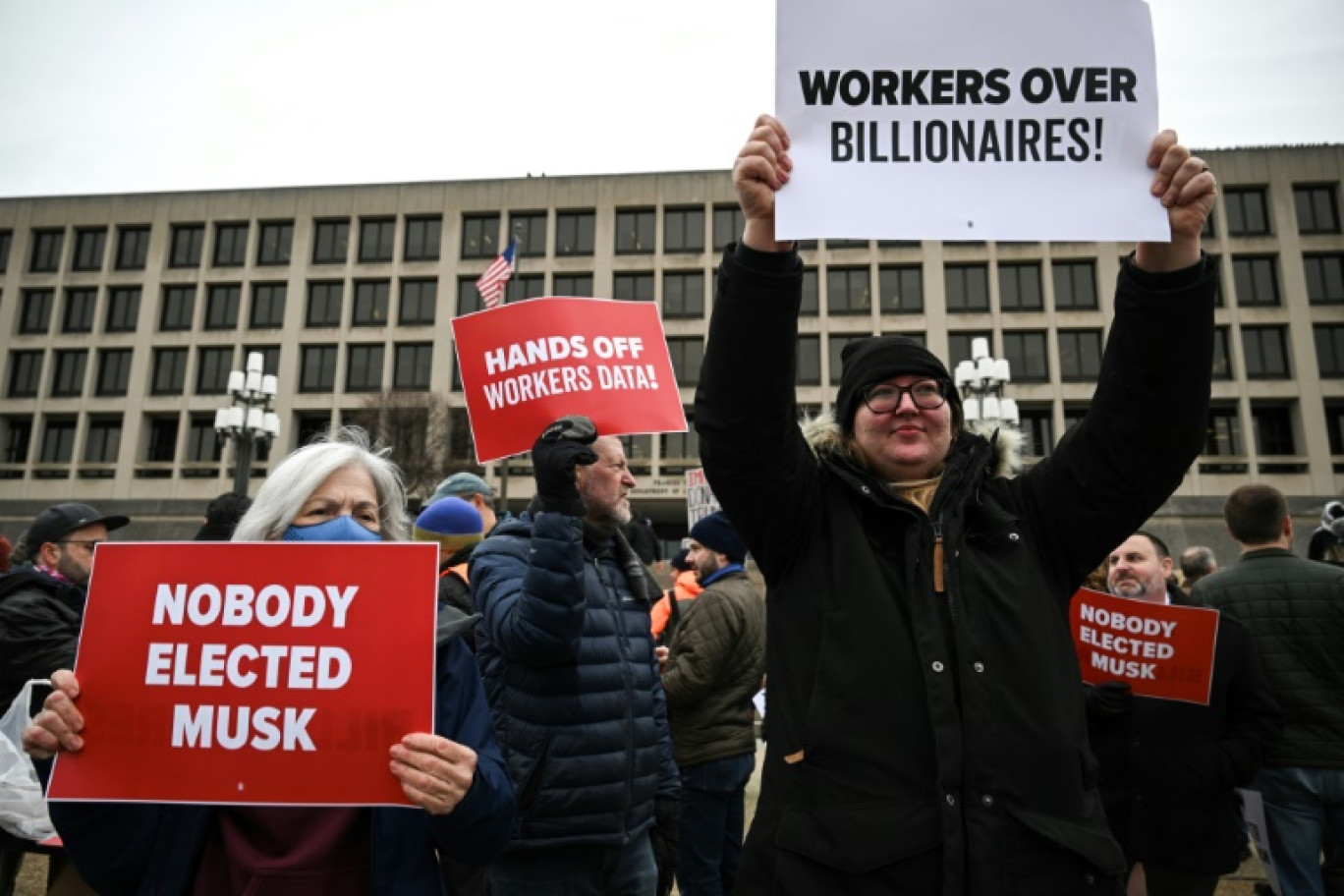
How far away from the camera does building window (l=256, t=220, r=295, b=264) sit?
43.2 metres

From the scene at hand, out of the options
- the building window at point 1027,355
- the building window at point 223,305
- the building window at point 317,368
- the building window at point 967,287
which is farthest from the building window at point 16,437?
the building window at point 1027,355

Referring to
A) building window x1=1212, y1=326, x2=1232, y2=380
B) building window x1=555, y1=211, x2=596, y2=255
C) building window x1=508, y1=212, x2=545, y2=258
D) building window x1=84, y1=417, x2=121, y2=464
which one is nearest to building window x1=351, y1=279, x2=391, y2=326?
building window x1=508, y1=212, x2=545, y2=258

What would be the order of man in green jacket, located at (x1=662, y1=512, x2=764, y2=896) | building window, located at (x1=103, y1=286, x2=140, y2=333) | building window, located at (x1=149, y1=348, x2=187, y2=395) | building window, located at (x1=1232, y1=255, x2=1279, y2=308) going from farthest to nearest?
building window, located at (x1=103, y1=286, x2=140, y2=333) → building window, located at (x1=149, y1=348, x2=187, y2=395) → building window, located at (x1=1232, y1=255, x2=1279, y2=308) → man in green jacket, located at (x1=662, y1=512, x2=764, y2=896)

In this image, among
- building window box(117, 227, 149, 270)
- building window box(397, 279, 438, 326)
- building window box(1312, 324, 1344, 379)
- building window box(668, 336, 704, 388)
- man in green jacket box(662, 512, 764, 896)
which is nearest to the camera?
man in green jacket box(662, 512, 764, 896)

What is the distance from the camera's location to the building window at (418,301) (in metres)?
41.5

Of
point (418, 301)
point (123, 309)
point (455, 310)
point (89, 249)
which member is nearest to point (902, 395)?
point (455, 310)

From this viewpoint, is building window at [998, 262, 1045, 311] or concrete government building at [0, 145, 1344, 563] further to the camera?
building window at [998, 262, 1045, 311]

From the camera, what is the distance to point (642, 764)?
318cm

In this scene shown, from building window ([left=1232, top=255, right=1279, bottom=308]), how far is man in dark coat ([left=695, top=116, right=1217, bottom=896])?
4231 cm

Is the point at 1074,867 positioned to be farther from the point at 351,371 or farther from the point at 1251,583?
the point at 351,371

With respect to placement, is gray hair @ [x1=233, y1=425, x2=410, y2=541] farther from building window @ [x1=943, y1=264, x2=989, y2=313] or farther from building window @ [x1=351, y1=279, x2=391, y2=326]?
building window @ [x1=351, y1=279, x2=391, y2=326]

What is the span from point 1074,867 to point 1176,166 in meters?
1.50

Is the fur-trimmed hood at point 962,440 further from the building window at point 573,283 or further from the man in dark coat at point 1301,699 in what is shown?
the building window at point 573,283

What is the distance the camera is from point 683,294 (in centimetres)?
4053
